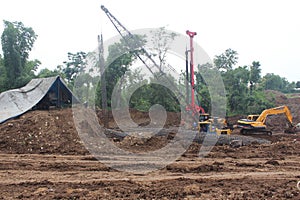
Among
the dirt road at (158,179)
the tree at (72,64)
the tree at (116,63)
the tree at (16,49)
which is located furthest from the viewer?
the tree at (72,64)

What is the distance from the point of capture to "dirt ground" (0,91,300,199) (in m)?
5.67

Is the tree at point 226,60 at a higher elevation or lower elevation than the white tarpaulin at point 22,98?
higher

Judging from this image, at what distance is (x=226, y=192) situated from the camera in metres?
5.63

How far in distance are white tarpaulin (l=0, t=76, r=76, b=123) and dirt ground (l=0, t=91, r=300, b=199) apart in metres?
0.91

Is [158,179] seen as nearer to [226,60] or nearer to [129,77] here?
[129,77]

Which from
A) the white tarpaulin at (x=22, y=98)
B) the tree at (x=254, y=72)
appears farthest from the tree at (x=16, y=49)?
the tree at (x=254, y=72)

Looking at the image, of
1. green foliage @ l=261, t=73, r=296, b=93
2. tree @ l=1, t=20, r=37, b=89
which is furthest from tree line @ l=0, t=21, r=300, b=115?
green foliage @ l=261, t=73, r=296, b=93

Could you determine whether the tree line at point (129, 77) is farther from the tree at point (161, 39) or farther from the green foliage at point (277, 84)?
the green foliage at point (277, 84)

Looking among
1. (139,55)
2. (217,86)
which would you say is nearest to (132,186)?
(139,55)

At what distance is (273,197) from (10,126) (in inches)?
387

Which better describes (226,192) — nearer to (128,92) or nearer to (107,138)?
(107,138)

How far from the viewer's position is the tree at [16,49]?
2502 centimetres

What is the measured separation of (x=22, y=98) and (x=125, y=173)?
365 inches

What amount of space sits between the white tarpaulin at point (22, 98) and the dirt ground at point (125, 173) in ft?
2.99
